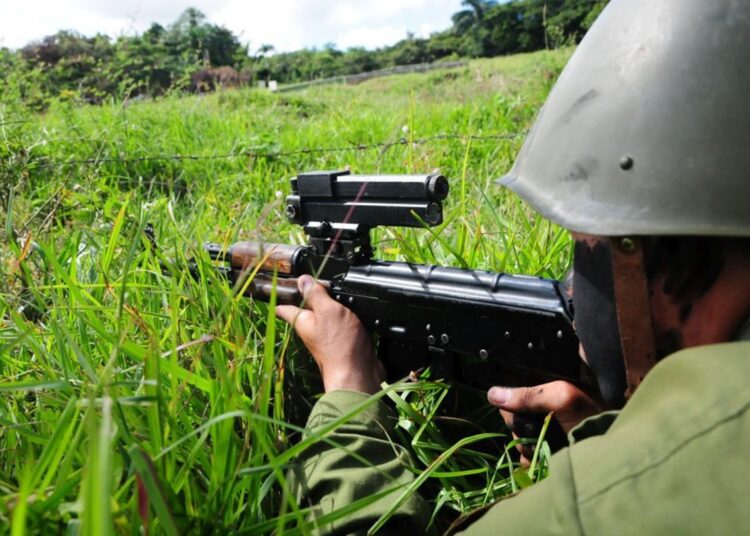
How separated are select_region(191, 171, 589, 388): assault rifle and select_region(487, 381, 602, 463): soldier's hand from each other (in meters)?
0.04

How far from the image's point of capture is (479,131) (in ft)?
17.8

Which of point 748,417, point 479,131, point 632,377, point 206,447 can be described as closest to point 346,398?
point 206,447

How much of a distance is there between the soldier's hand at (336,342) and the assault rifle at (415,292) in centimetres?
5

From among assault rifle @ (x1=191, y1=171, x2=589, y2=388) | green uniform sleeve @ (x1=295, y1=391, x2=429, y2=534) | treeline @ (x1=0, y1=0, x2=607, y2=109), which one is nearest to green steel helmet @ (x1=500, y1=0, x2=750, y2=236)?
assault rifle @ (x1=191, y1=171, x2=589, y2=388)

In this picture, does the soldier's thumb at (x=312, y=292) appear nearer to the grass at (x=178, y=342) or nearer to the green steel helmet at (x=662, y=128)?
the grass at (x=178, y=342)

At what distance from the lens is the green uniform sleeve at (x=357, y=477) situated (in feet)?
4.51

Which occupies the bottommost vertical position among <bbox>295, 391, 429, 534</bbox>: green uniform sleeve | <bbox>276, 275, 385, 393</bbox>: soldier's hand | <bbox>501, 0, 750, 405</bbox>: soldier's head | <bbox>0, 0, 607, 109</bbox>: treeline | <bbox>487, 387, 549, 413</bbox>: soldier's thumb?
<bbox>295, 391, 429, 534</bbox>: green uniform sleeve

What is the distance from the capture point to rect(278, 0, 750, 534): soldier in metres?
0.83

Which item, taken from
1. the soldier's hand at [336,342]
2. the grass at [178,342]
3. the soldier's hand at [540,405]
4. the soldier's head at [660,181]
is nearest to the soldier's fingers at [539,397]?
the soldier's hand at [540,405]

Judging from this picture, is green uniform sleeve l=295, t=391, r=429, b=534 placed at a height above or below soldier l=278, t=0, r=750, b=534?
below

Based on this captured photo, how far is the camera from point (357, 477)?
147cm

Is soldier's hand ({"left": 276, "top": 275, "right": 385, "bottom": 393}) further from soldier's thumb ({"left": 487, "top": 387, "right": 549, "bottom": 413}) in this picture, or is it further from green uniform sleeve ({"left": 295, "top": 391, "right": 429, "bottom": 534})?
soldier's thumb ({"left": 487, "top": 387, "right": 549, "bottom": 413})

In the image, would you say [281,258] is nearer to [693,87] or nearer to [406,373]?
[406,373]

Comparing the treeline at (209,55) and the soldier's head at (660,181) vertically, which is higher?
the treeline at (209,55)
